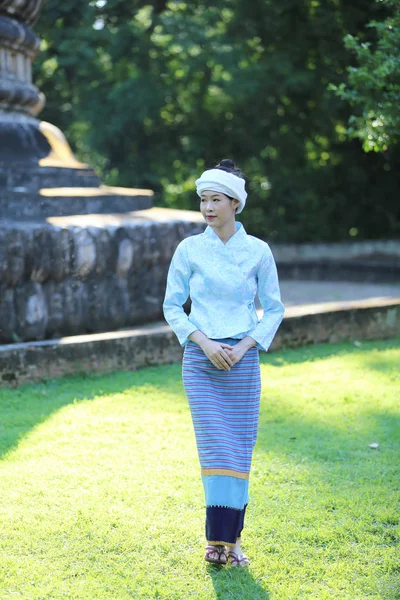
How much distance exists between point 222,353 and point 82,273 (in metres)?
3.48

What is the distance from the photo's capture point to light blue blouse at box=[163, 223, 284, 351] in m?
3.20

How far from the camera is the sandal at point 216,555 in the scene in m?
3.12

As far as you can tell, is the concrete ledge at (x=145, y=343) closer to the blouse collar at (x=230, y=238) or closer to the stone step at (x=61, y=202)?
the stone step at (x=61, y=202)

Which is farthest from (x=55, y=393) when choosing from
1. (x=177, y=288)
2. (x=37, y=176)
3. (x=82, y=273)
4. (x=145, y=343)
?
(x=177, y=288)

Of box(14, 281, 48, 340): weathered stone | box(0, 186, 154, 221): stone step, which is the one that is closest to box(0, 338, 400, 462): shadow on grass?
box(14, 281, 48, 340): weathered stone

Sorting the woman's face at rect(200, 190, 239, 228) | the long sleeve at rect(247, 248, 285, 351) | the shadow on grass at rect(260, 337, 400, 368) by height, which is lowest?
the shadow on grass at rect(260, 337, 400, 368)

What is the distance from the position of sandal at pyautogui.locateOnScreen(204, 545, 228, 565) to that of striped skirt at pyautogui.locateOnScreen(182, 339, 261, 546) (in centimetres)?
4

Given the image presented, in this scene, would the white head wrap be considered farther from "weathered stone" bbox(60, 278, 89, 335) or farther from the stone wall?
"weathered stone" bbox(60, 278, 89, 335)

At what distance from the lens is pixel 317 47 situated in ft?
43.4

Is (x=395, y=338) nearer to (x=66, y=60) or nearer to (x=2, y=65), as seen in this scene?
(x=2, y=65)

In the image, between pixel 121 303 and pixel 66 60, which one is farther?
pixel 66 60

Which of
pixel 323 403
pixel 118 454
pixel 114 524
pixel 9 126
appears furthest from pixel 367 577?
pixel 9 126

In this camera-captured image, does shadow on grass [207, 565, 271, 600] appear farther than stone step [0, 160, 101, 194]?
No

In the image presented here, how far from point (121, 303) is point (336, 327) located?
1.82 m
